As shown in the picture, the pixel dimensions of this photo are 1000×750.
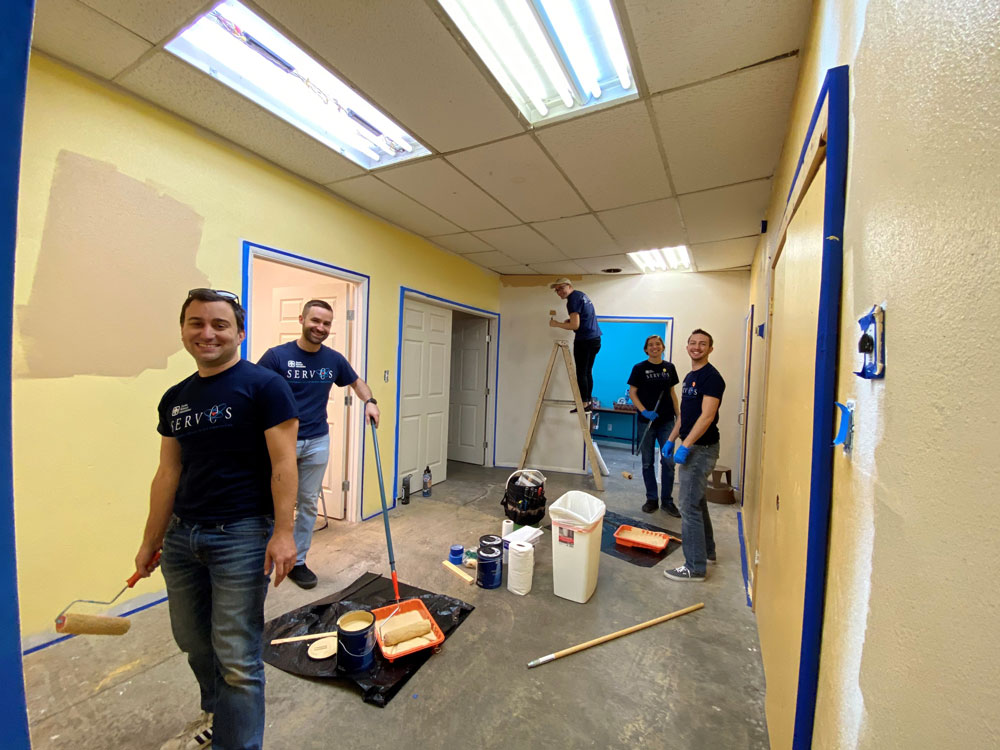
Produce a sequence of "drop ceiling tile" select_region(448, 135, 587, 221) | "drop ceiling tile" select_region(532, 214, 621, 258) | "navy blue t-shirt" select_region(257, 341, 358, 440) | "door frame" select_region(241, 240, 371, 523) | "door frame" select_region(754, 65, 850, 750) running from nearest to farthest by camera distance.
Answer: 1. "door frame" select_region(754, 65, 850, 750)
2. "drop ceiling tile" select_region(448, 135, 587, 221)
3. "navy blue t-shirt" select_region(257, 341, 358, 440)
4. "door frame" select_region(241, 240, 371, 523)
5. "drop ceiling tile" select_region(532, 214, 621, 258)

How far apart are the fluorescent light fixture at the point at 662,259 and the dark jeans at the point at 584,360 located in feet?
3.15

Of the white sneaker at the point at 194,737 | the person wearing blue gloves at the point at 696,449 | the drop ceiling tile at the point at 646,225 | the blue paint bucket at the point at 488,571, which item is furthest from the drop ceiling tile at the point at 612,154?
the white sneaker at the point at 194,737

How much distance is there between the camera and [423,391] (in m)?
4.25

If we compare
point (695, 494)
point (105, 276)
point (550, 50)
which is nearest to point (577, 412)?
point (695, 494)

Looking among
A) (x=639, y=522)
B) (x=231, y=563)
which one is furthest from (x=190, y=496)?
(x=639, y=522)

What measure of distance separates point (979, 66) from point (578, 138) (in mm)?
1977

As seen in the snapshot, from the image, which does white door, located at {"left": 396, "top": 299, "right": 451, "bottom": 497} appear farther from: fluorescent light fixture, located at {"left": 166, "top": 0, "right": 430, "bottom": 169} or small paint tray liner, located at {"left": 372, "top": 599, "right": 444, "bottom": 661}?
small paint tray liner, located at {"left": 372, "top": 599, "right": 444, "bottom": 661}

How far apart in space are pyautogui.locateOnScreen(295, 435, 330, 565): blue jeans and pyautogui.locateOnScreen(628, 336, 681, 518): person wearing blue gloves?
282cm

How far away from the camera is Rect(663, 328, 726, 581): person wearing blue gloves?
245 cm

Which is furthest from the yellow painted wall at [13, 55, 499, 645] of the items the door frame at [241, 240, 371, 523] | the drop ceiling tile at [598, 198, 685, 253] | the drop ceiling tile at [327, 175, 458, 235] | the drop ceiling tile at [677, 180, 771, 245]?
the drop ceiling tile at [677, 180, 771, 245]

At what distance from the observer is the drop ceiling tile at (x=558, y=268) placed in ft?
15.4

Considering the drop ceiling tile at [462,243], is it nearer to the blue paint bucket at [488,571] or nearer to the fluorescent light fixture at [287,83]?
the fluorescent light fixture at [287,83]

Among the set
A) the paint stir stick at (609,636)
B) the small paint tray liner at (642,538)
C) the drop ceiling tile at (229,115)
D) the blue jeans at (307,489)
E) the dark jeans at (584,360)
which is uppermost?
the drop ceiling tile at (229,115)

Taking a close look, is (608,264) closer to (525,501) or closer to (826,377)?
(525,501)
